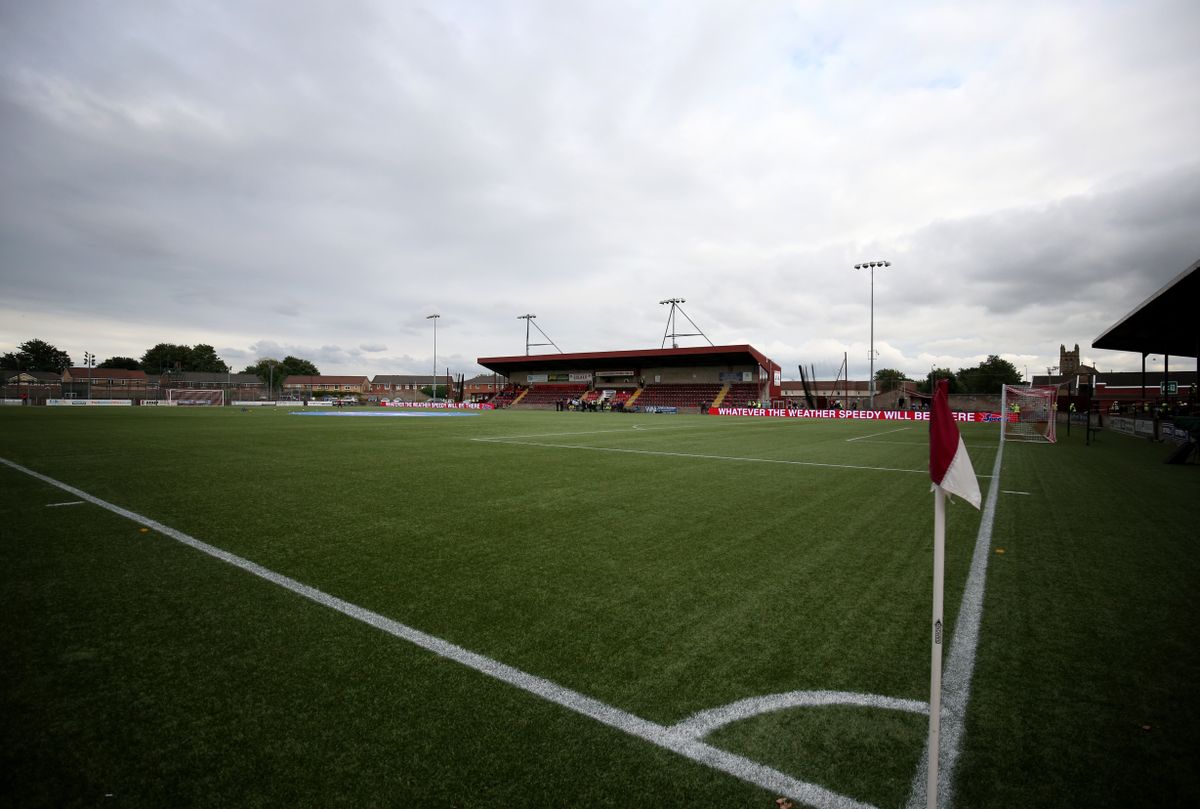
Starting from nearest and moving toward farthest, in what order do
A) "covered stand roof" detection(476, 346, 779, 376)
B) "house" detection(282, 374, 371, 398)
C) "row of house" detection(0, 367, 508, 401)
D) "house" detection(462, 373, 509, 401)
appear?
"covered stand roof" detection(476, 346, 779, 376), "row of house" detection(0, 367, 508, 401), "house" detection(462, 373, 509, 401), "house" detection(282, 374, 371, 398)

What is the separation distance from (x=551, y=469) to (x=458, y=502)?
3.28 metres

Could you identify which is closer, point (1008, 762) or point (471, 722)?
point (1008, 762)

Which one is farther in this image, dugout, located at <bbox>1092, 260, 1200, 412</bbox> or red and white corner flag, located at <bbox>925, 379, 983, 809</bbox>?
dugout, located at <bbox>1092, 260, 1200, 412</bbox>

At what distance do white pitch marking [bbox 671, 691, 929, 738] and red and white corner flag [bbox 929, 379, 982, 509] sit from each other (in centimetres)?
120

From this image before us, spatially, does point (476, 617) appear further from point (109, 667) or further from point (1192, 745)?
point (1192, 745)

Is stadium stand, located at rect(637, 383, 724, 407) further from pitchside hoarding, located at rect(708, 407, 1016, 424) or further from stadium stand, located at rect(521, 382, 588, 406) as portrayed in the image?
stadium stand, located at rect(521, 382, 588, 406)

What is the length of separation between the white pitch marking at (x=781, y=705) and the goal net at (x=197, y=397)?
73.7m

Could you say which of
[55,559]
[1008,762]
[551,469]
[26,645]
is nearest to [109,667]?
[26,645]

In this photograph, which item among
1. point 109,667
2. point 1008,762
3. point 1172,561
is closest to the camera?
point 1008,762

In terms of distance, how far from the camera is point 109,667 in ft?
8.95

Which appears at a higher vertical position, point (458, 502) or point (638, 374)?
point (638, 374)

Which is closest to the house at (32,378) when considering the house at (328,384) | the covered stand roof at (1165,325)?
the house at (328,384)

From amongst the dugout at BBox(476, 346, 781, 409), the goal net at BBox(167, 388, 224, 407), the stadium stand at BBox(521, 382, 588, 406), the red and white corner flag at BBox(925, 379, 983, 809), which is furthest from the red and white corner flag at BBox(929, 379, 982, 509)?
the goal net at BBox(167, 388, 224, 407)

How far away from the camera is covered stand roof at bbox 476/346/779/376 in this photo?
53.8 metres
